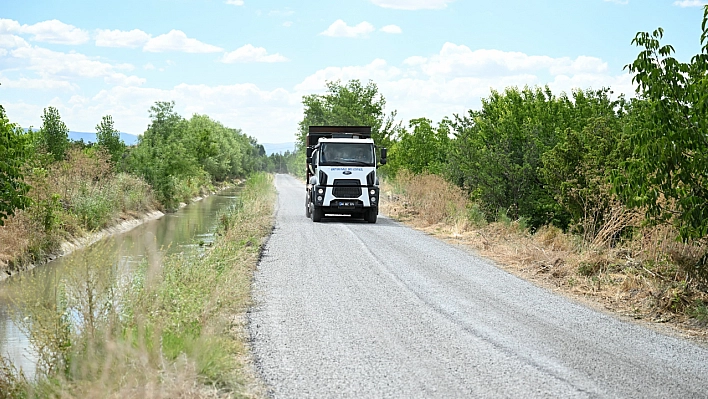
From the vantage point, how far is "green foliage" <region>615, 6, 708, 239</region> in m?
9.38

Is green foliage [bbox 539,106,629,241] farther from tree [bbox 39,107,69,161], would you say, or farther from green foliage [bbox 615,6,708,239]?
tree [bbox 39,107,69,161]

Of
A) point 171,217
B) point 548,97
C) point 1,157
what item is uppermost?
point 548,97

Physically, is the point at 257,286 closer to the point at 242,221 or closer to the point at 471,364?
the point at 471,364

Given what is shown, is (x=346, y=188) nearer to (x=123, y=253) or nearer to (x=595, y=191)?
(x=123, y=253)

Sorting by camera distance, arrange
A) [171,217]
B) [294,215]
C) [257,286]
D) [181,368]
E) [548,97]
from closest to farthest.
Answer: [181,368]
[257,286]
[548,97]
[294,215]
[171,217]

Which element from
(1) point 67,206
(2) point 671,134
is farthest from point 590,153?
(1) point 67,206

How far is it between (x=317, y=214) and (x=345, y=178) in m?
1.64

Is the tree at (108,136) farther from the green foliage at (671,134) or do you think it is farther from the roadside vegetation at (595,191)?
the green foliage at (671,134)

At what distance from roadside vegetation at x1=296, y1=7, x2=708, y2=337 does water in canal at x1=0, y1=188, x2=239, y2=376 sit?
6540 mm

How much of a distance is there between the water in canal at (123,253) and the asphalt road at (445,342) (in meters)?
2.02

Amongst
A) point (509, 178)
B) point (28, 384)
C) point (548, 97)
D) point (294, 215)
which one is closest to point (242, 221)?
point (294, 215)

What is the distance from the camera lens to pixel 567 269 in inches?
535

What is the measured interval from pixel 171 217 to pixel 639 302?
30338 mm

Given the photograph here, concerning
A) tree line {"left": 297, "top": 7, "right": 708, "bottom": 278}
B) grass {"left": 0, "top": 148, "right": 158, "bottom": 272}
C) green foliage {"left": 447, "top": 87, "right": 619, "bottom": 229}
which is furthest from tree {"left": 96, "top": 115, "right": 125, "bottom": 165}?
green foliage {"left": 447, "top": 87, "right": 619, "bottom": 229}
